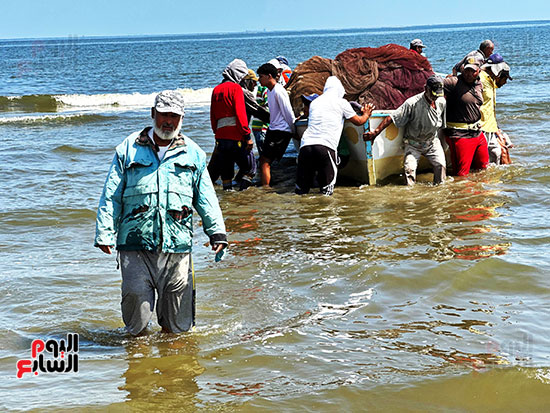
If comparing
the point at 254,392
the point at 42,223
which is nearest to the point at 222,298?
the point at 254,392

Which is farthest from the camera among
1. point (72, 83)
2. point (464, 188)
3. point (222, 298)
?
point (72, 83)

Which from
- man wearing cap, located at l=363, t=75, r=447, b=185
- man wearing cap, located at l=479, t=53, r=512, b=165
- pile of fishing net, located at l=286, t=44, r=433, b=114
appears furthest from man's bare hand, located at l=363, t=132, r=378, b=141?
man wearing cap, located at l=479, t=53, r=512, b=165

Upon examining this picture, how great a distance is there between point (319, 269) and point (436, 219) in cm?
218

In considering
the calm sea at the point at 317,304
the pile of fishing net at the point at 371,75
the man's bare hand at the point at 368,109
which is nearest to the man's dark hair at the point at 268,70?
the pile of fishing net at the point at 371,75

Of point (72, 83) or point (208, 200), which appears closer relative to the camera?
point (208, 200)

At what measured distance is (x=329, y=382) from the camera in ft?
14.8

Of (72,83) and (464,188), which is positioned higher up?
(72,83)

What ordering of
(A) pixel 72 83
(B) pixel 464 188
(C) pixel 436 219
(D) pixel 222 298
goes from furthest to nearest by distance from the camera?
(A) pixel 72 83
(B) pixel 464 188
(C) pixel 436 219
(D) pixel 222 298

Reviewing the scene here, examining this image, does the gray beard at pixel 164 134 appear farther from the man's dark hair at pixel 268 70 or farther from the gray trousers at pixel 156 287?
the man's dark hair at pixel 268 70

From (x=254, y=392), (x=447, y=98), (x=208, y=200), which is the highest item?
(x=447, y=98)

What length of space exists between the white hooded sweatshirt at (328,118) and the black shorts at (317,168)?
87mm

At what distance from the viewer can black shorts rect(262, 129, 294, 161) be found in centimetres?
1027

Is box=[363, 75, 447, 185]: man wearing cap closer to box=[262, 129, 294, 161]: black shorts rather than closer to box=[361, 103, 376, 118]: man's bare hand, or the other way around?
box=[361, 103, 376, 118]: man's bare hand

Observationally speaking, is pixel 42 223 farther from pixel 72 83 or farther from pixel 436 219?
pixel 72 83
